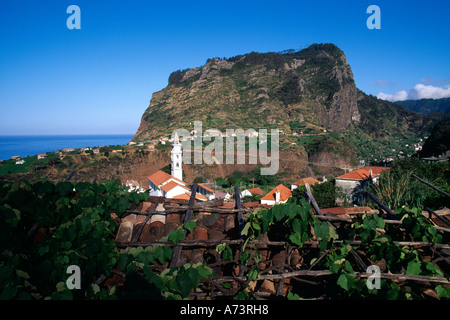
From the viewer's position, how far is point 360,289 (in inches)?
74.9

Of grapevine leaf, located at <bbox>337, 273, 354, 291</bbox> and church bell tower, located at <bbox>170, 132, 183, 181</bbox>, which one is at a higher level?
grapevine leaf, located at <bbox>337, 273, 354, 291</bbox>

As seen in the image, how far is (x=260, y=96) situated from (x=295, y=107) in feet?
39.4

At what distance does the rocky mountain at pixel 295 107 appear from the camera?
68875 mm

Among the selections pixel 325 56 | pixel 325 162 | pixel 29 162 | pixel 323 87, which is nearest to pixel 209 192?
pixel 29 162

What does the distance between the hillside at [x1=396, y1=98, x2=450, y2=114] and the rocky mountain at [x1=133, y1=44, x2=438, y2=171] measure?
67.6 m
